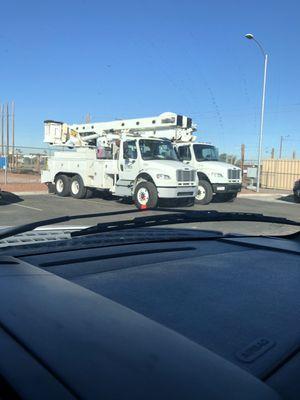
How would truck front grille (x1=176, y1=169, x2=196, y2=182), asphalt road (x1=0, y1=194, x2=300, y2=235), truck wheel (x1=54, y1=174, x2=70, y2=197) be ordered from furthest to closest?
1. truck wheel (x1=54, y1=174, x2=70, y2=197)
2. truck front grille (x1=176, y1=169, x2=196, y2=182)
3. asphalt road (x1=0, y1=194, x2=300, y2=235)

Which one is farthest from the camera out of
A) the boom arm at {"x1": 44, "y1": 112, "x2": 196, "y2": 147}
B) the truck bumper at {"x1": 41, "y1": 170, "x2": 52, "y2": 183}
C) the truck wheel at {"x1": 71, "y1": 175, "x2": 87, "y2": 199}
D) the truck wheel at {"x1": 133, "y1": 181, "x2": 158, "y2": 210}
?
the truck bumper at {"x1": 41, "y1": 170, "x2": 52, "y2": 183}

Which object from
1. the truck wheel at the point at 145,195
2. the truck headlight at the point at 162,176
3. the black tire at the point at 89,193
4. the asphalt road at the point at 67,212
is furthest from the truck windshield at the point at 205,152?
the black tire at the point at 89,193

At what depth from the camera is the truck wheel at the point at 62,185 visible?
1995 centimetres

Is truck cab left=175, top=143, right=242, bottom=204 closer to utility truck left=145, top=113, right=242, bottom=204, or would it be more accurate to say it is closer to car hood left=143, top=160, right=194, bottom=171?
utility truck left=145, top=113, right=242, bottom=204

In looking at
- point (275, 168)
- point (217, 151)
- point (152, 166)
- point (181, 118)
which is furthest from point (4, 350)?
point (275, 168)

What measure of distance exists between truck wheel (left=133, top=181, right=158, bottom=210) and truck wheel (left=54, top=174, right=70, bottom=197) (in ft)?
14.5

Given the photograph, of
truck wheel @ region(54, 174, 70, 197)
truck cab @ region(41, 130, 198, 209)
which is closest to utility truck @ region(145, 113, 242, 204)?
truck cab @ region(41, 130, 198, 209)

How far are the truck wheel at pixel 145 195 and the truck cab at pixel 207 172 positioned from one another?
345cm

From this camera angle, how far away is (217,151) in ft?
67.4

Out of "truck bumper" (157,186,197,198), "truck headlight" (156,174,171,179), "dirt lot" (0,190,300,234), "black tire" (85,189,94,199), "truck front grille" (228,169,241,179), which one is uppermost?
"truck front grille" (228,169,241,179)

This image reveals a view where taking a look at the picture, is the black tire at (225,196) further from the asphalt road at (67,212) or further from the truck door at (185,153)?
the asphalt road at (67,212)

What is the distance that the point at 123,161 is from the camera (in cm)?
1725

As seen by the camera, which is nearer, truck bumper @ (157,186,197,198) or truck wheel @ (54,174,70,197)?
truck bumper @ (157,186,197,198)

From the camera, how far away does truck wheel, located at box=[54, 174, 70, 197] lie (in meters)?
20.0
